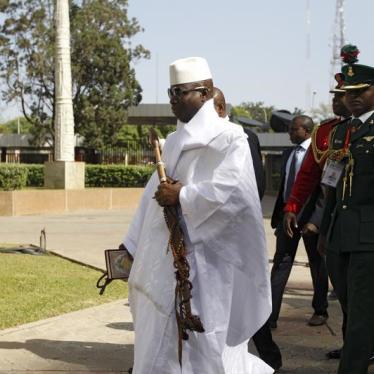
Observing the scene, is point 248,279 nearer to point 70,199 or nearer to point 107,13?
point 70,199

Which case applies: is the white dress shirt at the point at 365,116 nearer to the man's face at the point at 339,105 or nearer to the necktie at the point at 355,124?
the necktie at the point at 355,124

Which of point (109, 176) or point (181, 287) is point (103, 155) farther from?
A: point (181, 287)

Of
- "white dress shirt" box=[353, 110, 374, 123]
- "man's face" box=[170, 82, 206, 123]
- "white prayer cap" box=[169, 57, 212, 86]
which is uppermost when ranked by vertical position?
"white prayer cap" box=[169, 57, 212, 86]

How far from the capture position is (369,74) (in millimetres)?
3938

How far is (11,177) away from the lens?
1733cm

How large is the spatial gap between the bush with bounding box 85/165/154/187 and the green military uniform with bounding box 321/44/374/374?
58.3 feet

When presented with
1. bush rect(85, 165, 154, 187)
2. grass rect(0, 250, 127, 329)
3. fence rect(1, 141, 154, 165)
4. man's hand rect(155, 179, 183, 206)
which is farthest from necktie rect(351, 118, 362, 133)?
fence rect(1, 141, 154, 165)

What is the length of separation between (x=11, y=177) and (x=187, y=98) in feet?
47.4

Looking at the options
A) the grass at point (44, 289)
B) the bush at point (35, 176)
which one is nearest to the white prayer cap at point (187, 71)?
the grass at point (44, 289)

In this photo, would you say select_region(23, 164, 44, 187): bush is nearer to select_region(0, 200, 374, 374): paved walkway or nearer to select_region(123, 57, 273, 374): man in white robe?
select_region(0, 200, 374, 374): paved walkway

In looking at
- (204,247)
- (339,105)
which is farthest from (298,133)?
(204,247)

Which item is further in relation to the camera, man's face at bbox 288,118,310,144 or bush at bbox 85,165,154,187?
bush at bbox 85,165,154,187

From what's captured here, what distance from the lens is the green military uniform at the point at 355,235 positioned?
378cm

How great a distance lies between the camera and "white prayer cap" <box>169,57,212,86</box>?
138 inches
